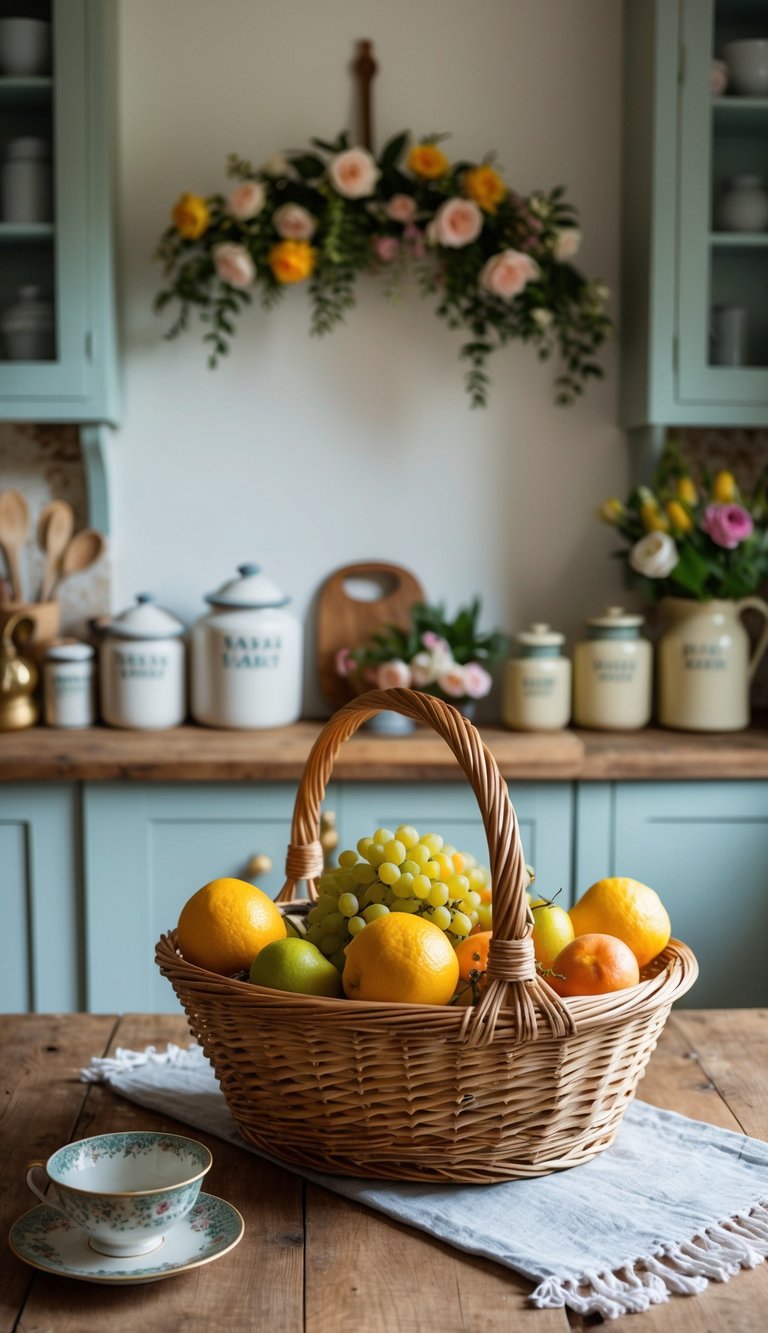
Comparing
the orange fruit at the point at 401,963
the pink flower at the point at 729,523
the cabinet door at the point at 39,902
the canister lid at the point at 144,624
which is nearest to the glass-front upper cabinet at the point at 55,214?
the canister lid at the point at 144,624

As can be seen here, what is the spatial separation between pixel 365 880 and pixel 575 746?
53.0 inches

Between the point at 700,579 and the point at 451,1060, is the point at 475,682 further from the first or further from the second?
the point at 451,1060

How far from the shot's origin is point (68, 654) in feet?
8.03

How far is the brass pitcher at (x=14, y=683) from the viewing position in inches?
95.1

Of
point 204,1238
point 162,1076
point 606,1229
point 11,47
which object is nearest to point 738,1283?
point 606,1229

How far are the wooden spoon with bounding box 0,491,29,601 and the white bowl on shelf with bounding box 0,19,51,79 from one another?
31.2 inches

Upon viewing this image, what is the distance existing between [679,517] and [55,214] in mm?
1300

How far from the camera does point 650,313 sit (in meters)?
2.38

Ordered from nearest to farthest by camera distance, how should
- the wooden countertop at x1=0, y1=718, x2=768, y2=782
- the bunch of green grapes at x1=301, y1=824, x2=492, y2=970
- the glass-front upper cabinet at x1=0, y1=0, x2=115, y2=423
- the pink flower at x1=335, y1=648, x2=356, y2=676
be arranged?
the bunch of green grapes at x1=301, y1=824, x2=492, y2=970
the wooden countertop at x1=0, y1=718, x2=768, y2=782
the glass-front upper cabinet at x1=0, y1=0, x2=115, y2=423
the pink flower at x1=335, y1=648, x2=356, y2=676

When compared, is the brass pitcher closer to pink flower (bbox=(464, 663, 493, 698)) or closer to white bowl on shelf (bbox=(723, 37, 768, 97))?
pink flower (bbox=(464, 663, 493, 698))

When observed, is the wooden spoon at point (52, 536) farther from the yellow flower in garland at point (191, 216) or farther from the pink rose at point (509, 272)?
the pink rose at point (509, 272)

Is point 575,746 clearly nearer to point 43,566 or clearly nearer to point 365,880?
point 43,566

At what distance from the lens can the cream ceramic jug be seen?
8.04ft

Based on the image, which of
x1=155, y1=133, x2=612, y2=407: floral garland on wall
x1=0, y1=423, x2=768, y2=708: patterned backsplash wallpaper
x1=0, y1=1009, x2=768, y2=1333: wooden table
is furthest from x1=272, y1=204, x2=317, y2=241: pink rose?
x1=0, y1=1009, x2=768, y2=1333: wooden table
